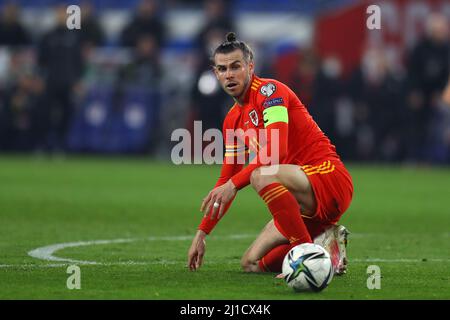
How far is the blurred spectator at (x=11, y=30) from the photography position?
23.9 m

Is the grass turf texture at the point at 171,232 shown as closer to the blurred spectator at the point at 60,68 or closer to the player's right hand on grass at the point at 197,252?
the player's right hand on grass at the point at 197,252

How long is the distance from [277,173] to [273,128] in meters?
0.33

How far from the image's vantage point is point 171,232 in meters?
11.0

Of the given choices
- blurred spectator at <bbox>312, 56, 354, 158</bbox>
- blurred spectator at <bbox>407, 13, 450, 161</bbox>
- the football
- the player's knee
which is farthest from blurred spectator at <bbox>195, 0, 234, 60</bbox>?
the football

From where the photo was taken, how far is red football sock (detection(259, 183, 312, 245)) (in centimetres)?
748

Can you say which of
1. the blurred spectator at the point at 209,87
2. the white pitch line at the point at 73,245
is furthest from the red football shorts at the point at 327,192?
the blurred spectator at the point at 209,87

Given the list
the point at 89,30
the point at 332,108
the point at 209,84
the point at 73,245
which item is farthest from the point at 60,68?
the point at 73,245

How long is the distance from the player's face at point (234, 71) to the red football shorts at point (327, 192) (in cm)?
78

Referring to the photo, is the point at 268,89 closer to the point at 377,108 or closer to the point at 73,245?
the point at 73,245

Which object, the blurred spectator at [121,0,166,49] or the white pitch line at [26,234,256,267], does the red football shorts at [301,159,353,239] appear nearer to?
the white pitch line at [26,234,256,267]
